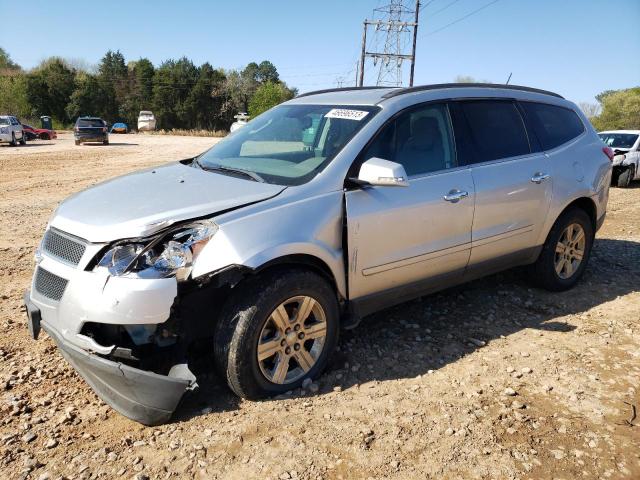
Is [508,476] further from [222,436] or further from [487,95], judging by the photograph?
[487,95]

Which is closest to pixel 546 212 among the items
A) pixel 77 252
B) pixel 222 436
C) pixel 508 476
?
pixel 508 476

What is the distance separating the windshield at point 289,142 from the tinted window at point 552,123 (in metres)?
1.91

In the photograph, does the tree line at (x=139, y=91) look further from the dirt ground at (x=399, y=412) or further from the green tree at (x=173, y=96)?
the dirt ground at (x=399, y=412)

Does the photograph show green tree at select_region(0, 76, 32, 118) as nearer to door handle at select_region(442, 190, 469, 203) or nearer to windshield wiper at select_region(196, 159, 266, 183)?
windshield wiper at select_region(196, 159, 266, 183)

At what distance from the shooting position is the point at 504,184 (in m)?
4.26

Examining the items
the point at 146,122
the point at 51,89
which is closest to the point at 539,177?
the point at 146,122

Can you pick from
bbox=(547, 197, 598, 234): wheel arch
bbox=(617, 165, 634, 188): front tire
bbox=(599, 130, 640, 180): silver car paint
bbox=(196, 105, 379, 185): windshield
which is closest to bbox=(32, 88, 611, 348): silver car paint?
bbox=(196, 105, 379, 185): windshield

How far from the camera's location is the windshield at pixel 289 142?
139 inches

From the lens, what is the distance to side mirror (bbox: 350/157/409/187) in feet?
10.7

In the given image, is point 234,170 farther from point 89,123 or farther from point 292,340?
point 89,123

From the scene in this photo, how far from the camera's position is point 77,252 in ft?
9.59

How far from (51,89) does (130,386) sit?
69.0m

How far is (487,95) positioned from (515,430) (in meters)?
2.77

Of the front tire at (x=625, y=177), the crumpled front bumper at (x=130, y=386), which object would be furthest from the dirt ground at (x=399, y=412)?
the front tire at (x=625, y=177)
